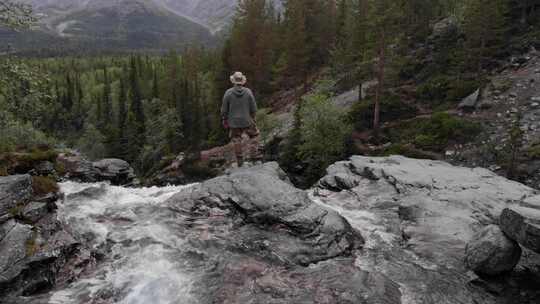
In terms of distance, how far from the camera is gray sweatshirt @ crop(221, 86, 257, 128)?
1252 centimetres

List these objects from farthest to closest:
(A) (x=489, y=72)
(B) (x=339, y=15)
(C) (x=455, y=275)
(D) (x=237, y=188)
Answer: (B) (x=339, y=15) → (A) (x=489, y=72) → (D) (x=237, y=188) → (C) (x=455, y=275)

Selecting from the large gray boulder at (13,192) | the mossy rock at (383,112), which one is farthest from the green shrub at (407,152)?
the large gray boulder at (13,192)

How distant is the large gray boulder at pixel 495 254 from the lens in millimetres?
7668

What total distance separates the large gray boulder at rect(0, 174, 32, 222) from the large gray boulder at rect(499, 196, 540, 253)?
10.1 metres

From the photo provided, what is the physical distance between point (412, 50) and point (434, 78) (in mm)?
8754

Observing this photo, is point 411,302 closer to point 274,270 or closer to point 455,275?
point 455,275

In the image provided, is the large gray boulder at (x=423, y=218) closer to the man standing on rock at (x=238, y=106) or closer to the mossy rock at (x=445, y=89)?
the man standing on rock at (x=238, y=106)

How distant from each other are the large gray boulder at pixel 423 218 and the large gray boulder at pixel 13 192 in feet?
24.4

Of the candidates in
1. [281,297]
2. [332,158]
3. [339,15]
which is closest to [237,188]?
[281,297]

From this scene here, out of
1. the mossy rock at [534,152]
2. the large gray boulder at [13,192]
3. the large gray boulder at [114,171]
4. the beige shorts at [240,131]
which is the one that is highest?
the beige shorts at [240,131]

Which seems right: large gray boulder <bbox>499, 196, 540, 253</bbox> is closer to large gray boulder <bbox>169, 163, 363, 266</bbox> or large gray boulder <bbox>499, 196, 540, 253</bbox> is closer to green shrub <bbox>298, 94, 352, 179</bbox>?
large gray boulder <bbox>169, 163, 363, 266</bbox>

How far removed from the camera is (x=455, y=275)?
7949 millimetres

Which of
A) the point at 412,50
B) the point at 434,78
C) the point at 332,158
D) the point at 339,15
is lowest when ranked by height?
the point at 332,158

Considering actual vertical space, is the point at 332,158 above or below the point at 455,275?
Result: below
